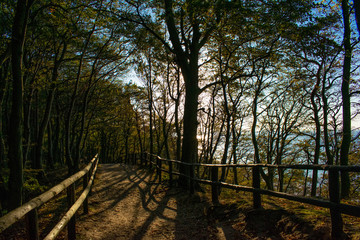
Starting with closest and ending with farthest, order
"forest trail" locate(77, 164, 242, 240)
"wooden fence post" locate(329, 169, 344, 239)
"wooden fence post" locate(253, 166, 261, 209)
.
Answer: "wooden fence post" locate(329, 169, 344, 239)
"forest trail" locate(77, 164, 242, 240)
"wooden fence post" locate(253, 166, 261, 209)

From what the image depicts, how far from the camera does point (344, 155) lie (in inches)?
423

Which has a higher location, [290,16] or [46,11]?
[46,11]

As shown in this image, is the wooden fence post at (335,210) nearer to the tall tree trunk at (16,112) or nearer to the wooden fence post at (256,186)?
the wooden fence post at (256,186)

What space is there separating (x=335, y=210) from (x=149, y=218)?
4197 mm

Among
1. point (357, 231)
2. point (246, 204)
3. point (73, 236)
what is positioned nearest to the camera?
point (357, 231)

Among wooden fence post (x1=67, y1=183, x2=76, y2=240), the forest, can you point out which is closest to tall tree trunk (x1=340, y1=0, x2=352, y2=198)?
the forest

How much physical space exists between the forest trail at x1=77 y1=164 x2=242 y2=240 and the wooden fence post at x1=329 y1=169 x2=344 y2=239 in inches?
61.9

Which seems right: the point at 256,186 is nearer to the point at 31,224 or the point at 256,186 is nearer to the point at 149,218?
the point at 149,218

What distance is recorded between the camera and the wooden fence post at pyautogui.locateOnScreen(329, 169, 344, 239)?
3254 millimetres

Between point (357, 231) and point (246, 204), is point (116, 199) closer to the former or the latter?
point (246, 204)

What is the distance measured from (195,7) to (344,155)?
922cm

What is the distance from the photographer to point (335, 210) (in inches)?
130

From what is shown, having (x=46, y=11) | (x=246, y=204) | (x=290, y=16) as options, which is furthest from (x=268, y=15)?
(x=46, y=11)

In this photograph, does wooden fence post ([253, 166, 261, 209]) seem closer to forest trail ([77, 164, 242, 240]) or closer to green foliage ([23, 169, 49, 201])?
forest trail ([77, 164, 242, 240])
